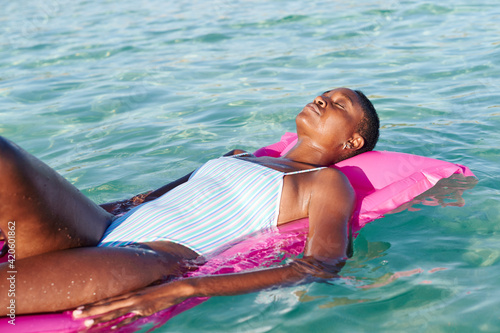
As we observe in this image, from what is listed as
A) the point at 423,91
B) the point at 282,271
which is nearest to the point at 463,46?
the point at 423,91

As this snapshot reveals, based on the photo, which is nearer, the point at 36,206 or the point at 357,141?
the point at 36,206

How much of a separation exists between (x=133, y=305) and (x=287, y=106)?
4.22 metres

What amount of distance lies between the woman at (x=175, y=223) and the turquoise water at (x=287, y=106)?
0.63 ft

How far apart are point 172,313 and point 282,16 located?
9633 mm

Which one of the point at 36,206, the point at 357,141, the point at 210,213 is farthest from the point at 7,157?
→ the point at 357,141

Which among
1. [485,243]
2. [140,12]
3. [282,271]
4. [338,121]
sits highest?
[140,12]

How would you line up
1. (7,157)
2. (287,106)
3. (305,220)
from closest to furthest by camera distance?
(7,157), (305,220), (287,106)

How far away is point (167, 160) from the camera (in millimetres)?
5438

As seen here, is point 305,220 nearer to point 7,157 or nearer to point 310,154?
point 310,154

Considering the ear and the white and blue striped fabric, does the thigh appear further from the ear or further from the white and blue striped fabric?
the ear

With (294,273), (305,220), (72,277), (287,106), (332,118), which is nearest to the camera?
(72,277)

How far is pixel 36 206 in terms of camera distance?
2.74m

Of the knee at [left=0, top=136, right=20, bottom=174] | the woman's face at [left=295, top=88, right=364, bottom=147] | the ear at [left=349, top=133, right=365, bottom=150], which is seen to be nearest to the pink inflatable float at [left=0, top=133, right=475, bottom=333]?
the ear at [left=349, top=133, right=365, bottom=150]

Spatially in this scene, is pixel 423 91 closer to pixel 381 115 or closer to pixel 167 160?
pixel 381 115
